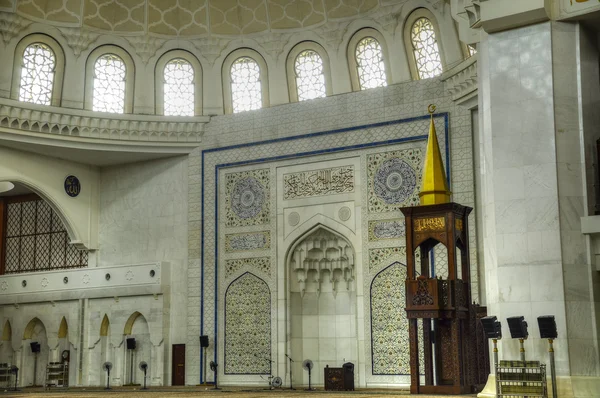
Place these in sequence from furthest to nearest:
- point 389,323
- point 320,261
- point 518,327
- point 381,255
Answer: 1. point 320,261
2. point 381,255
3. point 389,323
4. point 518,327

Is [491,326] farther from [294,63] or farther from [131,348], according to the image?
[131,348]

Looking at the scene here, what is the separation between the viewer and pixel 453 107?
13.7 m

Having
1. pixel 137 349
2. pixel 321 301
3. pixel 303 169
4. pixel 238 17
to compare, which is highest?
pixel 238 17

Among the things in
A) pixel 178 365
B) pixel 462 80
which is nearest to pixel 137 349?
pixel 178 365

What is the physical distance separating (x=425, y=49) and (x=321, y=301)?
184 inches

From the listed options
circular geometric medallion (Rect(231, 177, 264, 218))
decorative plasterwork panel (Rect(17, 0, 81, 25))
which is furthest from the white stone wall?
decorative plasterwork panel (Rect(17, 0, 81, 25))

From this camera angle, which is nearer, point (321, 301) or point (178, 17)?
point (321, 301)

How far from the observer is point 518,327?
8.41m

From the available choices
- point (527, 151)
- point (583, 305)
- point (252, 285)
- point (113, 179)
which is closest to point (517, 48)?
point (527, 151)

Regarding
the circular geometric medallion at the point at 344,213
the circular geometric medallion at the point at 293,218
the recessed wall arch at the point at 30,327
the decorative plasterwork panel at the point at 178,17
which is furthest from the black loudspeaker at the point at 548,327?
the recessed wall arch at the point at 30,327

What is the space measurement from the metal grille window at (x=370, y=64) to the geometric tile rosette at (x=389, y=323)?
3.25m

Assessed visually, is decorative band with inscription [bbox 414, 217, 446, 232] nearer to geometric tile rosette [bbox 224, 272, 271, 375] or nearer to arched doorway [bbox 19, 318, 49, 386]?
geometric tile rosette [bbox 224, 272, 271, 375]

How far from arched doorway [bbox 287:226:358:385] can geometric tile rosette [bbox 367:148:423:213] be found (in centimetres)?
100

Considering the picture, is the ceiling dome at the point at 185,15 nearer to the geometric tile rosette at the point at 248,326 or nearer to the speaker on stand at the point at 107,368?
the geometric tile rosette at the point at 248,326
